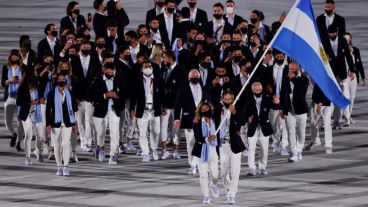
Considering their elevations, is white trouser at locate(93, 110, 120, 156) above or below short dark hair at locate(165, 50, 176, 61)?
below

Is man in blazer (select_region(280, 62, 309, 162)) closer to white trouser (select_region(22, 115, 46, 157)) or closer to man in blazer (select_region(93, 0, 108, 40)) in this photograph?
white trouser (select_region(22, 115, 46, 157))

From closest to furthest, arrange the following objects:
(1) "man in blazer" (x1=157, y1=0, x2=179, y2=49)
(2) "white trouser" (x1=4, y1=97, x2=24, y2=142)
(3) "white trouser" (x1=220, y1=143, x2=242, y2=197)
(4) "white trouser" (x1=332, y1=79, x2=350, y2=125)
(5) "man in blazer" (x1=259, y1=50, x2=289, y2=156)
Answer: (3) "white trouser" (x1=220, y1=143, x2=242, y2=197), (5) "man in blazer" (x1=259, y1=50, x2=289, y2=156), (2) "white trouser" (x1=4, y1=97, x2=24, y2=142), (4) "white trouser" (x1=332, y1=79, x2=350, y2=125), (1) "man in blazer" (x1=157, y1=0, x2=179, y2=49)

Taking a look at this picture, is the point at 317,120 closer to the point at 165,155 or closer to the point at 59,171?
the point at 165,155

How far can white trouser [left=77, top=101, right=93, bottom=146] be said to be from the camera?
29.2 metres

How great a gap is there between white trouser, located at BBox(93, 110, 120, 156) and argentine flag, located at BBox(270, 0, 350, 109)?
5010mm

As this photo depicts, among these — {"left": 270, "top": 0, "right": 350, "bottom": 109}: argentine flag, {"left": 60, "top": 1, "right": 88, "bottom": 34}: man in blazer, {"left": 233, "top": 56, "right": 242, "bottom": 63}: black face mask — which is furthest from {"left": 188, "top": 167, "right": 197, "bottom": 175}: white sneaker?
{"left": 60, "top": 1, "right": 88, "bottom": 34}: man in blazer

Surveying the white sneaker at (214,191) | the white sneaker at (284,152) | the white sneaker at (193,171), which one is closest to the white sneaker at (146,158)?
the white sneaker at (193,171)

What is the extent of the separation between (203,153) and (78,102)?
16.7 ft

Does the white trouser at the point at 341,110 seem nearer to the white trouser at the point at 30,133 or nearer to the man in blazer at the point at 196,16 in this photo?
the man in blazer at the point at 196,16

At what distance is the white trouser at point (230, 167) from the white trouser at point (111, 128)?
3071mm

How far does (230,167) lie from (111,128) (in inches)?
143

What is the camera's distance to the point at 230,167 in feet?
82.5

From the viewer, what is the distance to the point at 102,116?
1113 inches

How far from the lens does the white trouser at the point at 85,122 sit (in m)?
29.2
